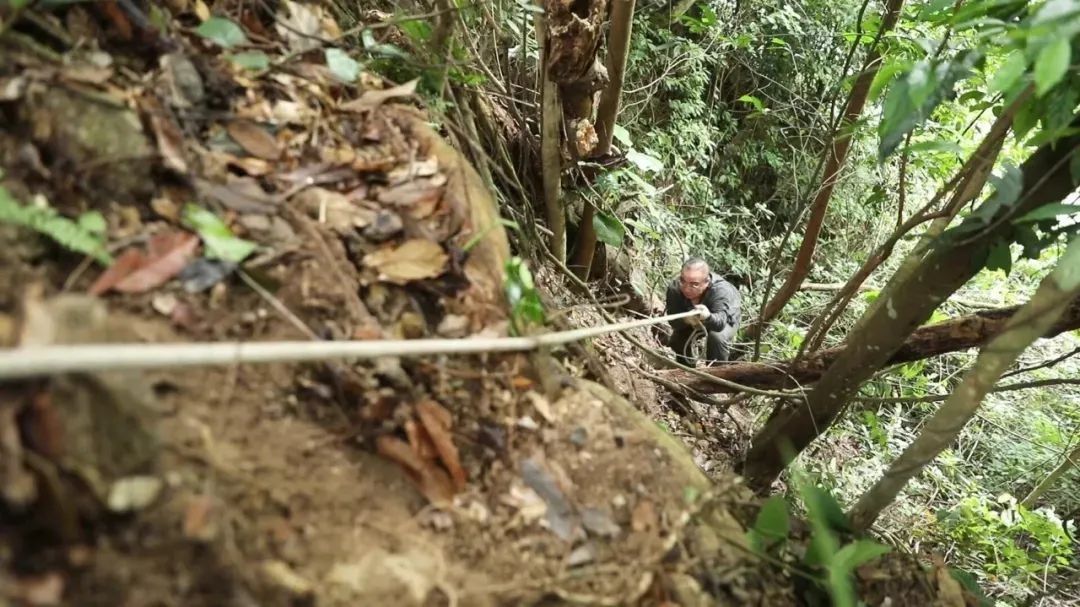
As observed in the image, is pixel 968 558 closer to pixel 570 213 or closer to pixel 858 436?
pixel 858 436

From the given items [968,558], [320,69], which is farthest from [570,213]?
[968,558]

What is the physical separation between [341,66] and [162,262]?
2.67 ft

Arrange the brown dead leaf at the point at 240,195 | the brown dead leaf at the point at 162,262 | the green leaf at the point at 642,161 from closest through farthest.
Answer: the brown dead leaf at the point at 162,262 < the brown dead leaf at the point at 240,195 < the green leaf at the point at 642,161

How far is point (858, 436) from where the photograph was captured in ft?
17.6

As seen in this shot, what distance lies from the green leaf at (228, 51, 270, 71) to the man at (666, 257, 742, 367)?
382 cm

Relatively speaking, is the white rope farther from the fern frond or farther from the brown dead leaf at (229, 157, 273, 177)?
the brown dead leaf at (229, 157, 273, 177)

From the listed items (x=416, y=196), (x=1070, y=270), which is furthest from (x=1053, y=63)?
(x=416, y=196)

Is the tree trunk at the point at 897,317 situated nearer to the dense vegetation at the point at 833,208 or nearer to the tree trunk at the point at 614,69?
the dense vegetation at the point at 833,208

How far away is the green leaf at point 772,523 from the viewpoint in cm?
171

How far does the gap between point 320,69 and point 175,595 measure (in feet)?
4.68

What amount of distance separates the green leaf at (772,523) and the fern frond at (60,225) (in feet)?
5.36

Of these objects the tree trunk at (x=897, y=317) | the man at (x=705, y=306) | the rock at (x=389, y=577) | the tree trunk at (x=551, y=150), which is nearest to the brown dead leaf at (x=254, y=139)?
the rock at (x=389, y=577)

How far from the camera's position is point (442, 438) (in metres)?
1.42

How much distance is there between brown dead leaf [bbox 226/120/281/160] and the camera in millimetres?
1590
